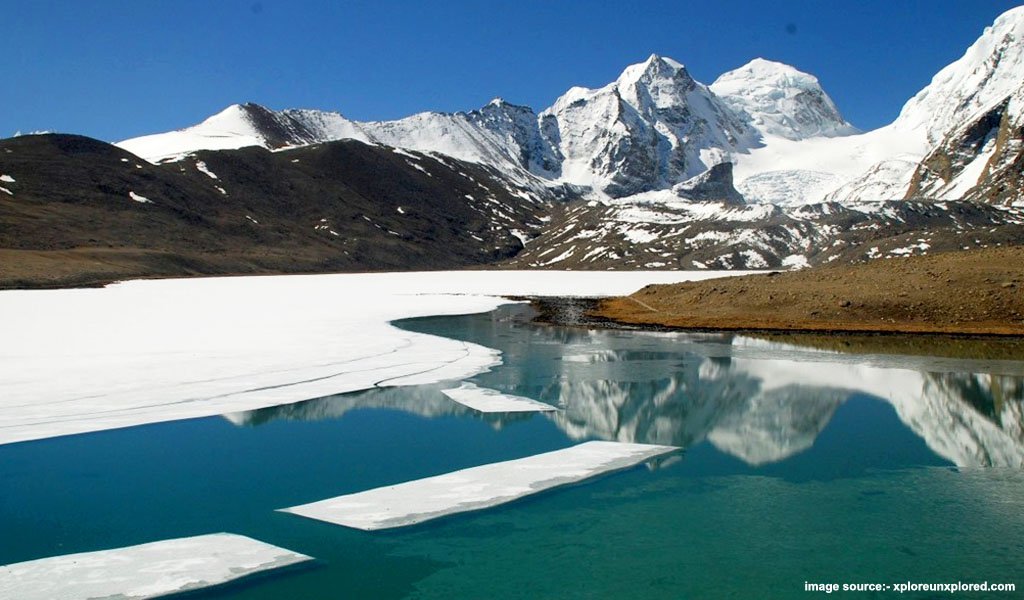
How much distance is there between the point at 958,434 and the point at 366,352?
20370 millimetres

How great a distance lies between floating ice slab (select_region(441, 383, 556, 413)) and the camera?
1970 cm

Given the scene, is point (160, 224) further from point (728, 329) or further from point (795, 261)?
point (728, 329)

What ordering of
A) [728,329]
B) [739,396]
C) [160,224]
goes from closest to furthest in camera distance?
[739,396] < [728,329] < [160,224]

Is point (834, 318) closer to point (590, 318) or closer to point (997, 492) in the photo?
point (590, 318)

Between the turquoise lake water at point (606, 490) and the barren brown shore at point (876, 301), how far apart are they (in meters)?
17.0

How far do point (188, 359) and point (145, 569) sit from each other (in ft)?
62.7

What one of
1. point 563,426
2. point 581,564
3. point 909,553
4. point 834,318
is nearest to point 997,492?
point 909,553

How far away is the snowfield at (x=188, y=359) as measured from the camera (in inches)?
766

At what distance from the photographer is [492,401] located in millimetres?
20641

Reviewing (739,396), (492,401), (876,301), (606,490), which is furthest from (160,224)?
(606,490)

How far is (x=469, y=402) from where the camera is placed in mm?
20531

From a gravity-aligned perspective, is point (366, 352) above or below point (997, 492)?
above

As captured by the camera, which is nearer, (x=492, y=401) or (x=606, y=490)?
(x=606, y=490)

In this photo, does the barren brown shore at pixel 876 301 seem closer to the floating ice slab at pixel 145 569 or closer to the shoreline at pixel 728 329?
the shoreline at pixel 728 329
